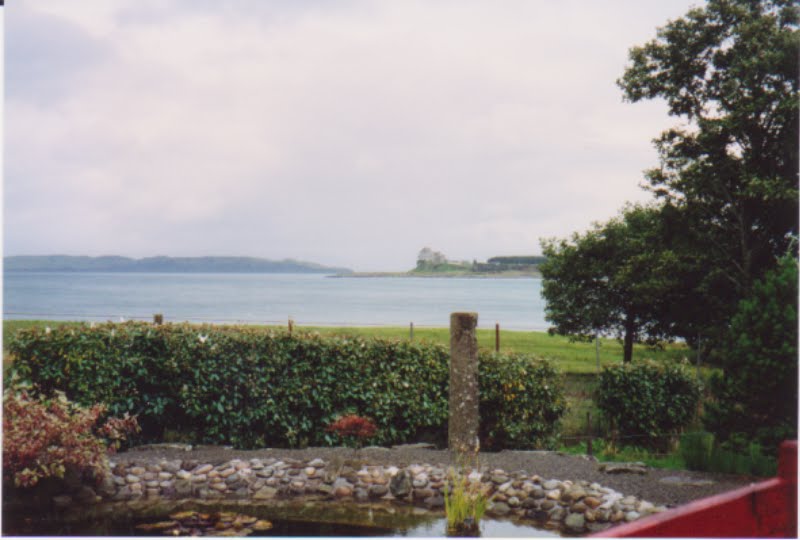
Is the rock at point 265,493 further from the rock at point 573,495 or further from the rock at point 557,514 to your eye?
the rock at point 573,495

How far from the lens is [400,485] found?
7254 millimetres

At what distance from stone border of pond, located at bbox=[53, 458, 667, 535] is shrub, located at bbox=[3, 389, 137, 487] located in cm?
44

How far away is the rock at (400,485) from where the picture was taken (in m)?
7.23

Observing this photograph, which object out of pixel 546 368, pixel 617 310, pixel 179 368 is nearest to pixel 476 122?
pixel 546 368

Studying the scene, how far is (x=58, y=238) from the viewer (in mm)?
7926

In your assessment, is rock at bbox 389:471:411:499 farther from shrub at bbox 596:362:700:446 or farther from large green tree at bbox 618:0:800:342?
large green tree at bbox 618:0:800:342

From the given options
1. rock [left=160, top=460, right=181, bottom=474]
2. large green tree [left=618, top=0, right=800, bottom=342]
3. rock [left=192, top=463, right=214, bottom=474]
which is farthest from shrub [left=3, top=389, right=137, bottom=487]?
large green tree [left=618, top=0, right=800, bottom=342]

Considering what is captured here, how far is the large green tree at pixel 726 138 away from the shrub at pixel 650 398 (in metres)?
2.36

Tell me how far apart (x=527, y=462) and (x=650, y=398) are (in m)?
2.41

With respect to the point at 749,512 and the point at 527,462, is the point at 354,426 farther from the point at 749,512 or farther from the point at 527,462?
the point at 749,512

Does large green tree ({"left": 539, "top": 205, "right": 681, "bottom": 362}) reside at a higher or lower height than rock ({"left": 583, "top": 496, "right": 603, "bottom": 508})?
higher

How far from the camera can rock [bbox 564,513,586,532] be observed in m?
6.43

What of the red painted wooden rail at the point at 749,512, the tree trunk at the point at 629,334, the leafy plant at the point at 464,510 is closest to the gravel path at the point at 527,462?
the leafy plant at the point at 464,510

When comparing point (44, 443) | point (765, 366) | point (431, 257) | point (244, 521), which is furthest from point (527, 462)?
point (431, 257)
